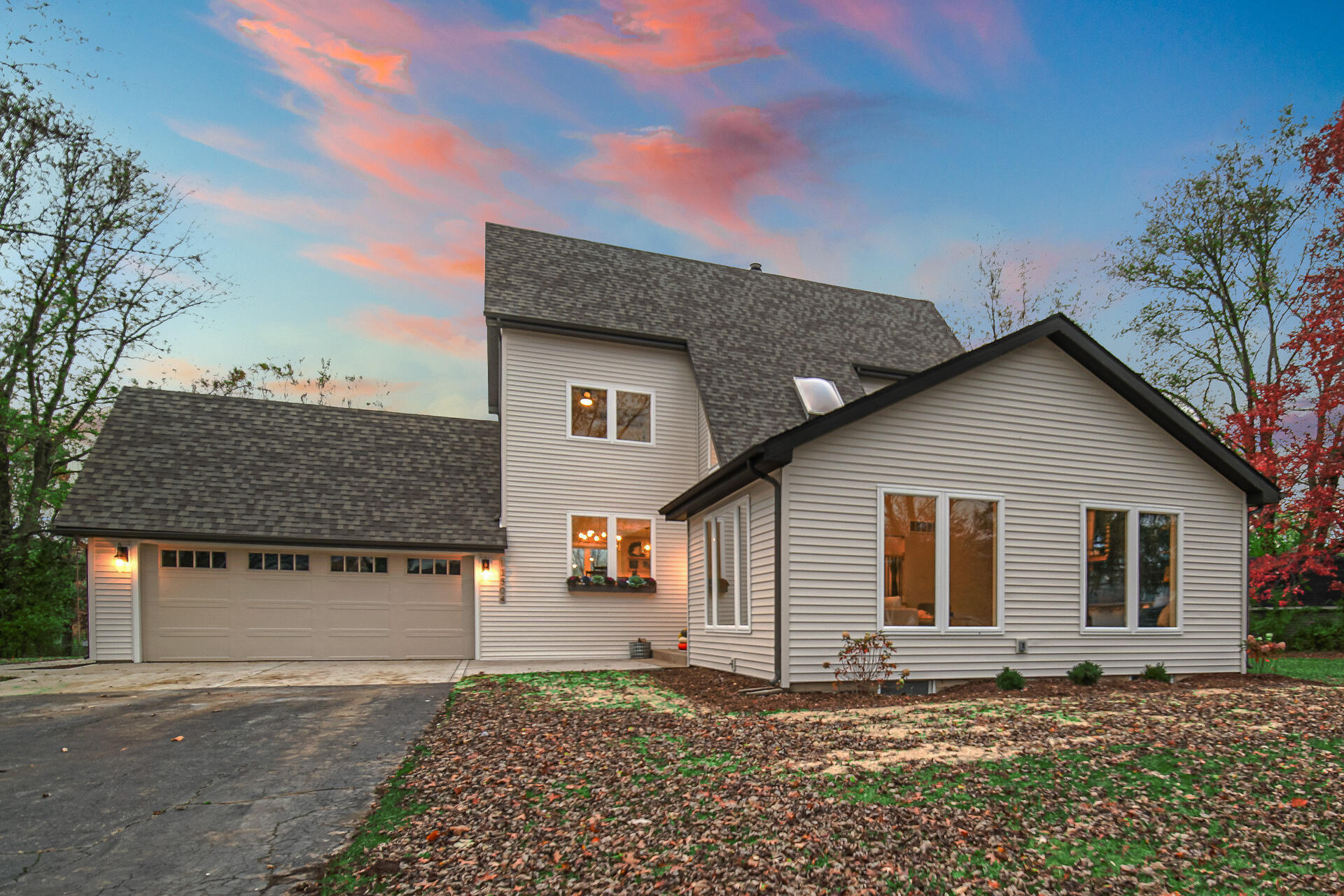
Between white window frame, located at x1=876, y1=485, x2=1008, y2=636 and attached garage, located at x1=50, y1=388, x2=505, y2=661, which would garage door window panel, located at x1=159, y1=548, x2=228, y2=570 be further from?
white window frame, located at x1=876, y1=485, x2=1008, y2=636

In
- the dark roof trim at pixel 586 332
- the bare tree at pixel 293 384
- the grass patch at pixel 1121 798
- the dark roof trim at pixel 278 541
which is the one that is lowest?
the grass patch at pixel 1121 798

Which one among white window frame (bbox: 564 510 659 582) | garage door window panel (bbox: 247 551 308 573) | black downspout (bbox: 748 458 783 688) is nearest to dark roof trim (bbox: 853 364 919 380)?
white window frame (bbox: 564 510 659 582)

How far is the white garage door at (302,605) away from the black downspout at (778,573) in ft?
22.4

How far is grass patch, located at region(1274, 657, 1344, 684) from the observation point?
1016 centimetres

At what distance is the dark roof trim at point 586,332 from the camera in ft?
44.5

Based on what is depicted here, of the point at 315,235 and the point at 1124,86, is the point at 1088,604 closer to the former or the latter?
the point at 1124,86

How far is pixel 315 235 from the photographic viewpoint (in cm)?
1603

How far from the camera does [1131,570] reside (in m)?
10.0

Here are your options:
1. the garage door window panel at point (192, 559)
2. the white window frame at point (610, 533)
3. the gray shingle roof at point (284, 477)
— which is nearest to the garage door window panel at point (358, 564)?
the gray shingle roof at point (284, 477)

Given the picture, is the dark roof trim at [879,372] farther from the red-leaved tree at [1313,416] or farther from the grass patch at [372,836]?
the grass patch at [372,836]

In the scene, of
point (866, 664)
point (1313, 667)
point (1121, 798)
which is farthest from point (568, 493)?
point (1313, 667)

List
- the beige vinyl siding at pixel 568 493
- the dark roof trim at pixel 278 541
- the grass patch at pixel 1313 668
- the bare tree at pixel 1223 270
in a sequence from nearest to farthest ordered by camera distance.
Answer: the grass patch at pixel 1313 668, the dark roof trim at pixel 278 541, the beige vinyl siding at pixel 568 493, the bare tree at pixel 1223 270

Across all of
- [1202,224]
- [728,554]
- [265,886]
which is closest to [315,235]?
[728,554]

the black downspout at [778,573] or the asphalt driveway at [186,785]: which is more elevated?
the black downspout at [778,573]
